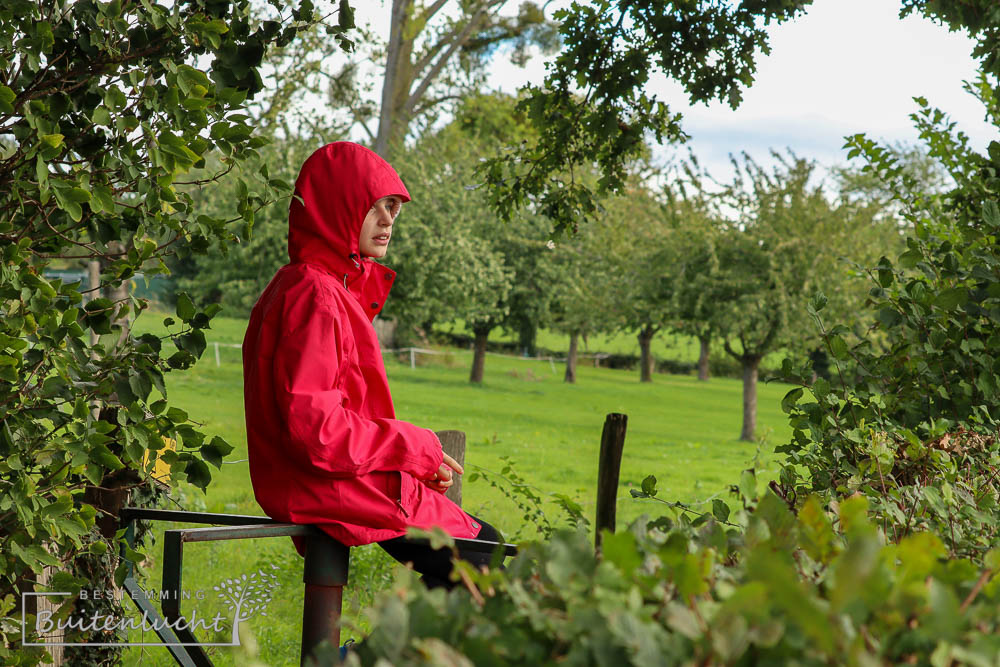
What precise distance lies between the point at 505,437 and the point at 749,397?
22.9ft

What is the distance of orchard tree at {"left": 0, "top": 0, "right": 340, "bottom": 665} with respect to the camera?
2.45m

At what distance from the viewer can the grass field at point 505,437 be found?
20.1 ft

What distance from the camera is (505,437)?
1977 centimetres

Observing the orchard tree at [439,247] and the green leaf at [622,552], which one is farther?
the orchard tree at [439,247]

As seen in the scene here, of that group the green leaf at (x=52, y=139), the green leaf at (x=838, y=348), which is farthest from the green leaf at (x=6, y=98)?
the green leaf at (x=838, y=348)

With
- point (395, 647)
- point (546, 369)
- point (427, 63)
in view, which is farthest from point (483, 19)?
point (546, 369)

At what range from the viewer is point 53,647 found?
3252 millimetres

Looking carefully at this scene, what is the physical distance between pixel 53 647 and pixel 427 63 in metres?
18.0

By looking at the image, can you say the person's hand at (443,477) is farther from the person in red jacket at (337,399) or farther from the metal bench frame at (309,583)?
the metal bench frame at (309,583)

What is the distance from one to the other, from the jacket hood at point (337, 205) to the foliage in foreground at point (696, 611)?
5.64 ft

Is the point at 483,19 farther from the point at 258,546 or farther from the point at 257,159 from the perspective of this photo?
the point at 257,159

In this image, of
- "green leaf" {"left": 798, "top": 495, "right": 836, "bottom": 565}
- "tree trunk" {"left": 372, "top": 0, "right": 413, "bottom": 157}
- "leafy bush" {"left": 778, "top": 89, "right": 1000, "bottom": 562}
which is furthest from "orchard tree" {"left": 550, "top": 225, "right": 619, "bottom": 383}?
"green leaf" {"left": 798, "top": 495, "right": 836, "bottom": 565}

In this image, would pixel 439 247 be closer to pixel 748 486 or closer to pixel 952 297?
pixel 952 297

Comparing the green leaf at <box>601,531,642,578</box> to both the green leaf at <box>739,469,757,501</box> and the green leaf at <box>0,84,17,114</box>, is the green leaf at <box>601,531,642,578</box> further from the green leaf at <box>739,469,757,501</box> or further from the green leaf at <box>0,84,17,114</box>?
the green leaf at <box>0,84,17,114</box>
